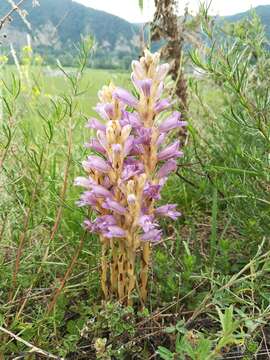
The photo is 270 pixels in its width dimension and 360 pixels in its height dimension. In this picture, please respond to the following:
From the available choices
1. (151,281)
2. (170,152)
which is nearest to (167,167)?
(170,152)

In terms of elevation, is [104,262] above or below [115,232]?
below

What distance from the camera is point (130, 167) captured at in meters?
1.64

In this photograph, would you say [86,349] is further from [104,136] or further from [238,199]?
[238,199]

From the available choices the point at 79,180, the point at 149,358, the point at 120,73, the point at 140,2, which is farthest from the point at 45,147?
the point at 120,73

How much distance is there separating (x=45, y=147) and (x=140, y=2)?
67 centimetres

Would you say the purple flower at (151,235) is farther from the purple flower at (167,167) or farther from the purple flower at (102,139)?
the purple flower at (102,139)

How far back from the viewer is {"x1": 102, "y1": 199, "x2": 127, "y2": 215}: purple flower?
1.62 meters

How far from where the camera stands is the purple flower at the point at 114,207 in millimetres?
1624

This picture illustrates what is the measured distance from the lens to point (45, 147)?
6.22 feet

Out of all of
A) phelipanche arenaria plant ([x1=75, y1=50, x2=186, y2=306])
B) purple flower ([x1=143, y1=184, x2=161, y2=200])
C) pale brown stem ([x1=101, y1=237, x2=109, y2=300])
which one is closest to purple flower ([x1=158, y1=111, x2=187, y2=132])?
phelipanche arenaria plant ([x1=75, y1=50, x2=186, y2=306])

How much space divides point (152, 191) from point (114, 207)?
0.43ft

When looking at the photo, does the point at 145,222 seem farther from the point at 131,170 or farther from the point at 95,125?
the point at 95,125

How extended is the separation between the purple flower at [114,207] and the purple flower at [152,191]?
0.09m

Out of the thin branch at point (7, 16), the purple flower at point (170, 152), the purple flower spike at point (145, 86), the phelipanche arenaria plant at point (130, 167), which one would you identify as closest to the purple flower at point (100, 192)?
the phelipanche arenaria plant at point (130, 167)
